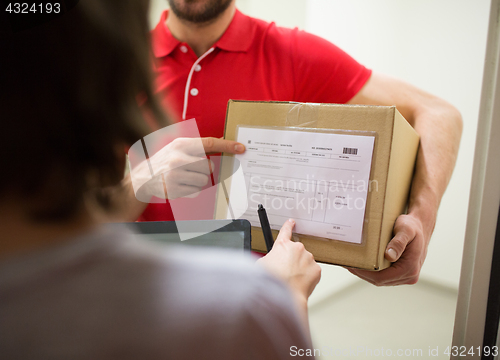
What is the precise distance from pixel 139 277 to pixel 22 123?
193 mm

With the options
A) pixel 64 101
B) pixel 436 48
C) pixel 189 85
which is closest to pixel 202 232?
pixel 64 101

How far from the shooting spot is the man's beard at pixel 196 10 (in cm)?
77

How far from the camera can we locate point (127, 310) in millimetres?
314

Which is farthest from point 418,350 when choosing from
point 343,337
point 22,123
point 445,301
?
point 22,123

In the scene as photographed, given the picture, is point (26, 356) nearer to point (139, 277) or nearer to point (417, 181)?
point (139, 277)

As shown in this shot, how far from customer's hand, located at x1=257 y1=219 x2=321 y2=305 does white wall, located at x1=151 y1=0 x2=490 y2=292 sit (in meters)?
1.10

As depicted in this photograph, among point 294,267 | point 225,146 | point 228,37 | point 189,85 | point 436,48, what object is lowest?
point 294,267

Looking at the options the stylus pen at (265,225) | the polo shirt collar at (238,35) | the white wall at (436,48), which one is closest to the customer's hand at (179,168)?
the stylus pen at (265,225)

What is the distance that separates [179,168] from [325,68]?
0.49m

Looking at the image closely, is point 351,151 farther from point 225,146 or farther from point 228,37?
point 228,37

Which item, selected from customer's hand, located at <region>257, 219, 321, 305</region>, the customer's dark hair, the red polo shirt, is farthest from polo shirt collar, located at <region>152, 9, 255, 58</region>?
customer's hand, located at <region>257, 219, 321, 305</region>

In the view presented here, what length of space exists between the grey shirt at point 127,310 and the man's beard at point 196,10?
66cm

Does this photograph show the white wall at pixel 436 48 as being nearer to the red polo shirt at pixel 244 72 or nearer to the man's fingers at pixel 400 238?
the red polo shirt at pixel 244 72

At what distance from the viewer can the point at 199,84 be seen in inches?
30.4
